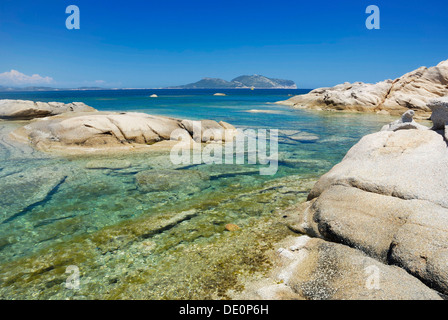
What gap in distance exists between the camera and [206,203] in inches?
324

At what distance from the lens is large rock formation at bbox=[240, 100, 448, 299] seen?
155 inches

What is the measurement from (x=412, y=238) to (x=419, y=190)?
156cm

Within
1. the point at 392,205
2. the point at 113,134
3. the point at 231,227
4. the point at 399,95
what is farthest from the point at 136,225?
the point at 399,95

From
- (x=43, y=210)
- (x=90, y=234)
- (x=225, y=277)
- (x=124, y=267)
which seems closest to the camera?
(x=225, y=277)

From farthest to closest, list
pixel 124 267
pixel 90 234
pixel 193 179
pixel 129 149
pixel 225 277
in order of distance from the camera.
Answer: pixel 129 149 < pixel 193 179 < pixel 90 234 < pixel 124 267 < pixel 225 277

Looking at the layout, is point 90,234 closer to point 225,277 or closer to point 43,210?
point 43,210

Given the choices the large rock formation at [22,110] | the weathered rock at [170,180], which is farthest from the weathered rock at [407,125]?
the large rock formation at [22,110]

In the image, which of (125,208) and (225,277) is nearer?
Answer: (225,277)

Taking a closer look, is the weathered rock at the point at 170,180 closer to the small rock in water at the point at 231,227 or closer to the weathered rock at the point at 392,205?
the small rock in water at the point at 231,227

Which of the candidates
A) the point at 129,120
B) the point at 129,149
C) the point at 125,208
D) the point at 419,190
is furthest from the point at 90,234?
the point at 129,120

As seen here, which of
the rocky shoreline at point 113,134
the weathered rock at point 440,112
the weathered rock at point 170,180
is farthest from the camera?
the rocky shoreline at point 113,134

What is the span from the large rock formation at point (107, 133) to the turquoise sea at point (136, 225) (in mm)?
2294

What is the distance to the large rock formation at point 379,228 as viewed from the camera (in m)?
3.93

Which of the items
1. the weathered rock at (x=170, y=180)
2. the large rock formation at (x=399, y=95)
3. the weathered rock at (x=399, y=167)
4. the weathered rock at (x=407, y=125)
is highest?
the large rock formation at (x=399, y=95)
